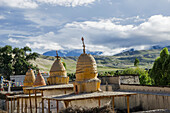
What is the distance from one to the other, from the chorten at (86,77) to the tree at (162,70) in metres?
18.2

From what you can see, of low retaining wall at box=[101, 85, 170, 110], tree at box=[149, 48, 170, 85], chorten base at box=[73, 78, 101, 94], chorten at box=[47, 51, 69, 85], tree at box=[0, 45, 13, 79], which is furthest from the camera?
tree at box=[0, 45, 13, 79]

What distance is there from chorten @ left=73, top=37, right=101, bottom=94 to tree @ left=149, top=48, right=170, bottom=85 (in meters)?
18.2

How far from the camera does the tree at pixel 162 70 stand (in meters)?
34.5

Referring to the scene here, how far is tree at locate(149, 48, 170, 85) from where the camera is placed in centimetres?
3450

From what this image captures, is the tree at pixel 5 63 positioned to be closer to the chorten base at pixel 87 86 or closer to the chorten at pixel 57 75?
the chorten at pixel 57 75

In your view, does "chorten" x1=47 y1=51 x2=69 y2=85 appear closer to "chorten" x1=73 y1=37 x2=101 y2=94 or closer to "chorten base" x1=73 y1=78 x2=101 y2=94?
"chorten" x1=73 y1=37 x2=101 y2=94

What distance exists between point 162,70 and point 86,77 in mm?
19869

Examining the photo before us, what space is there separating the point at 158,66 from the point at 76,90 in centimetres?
2152

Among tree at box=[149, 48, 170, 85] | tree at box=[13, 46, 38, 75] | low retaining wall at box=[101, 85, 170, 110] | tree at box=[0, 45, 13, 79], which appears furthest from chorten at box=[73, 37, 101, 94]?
tree at box=[0, 45, 13, 79]

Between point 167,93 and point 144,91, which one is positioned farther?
point 144,91

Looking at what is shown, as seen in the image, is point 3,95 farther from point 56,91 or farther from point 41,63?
point 41,63

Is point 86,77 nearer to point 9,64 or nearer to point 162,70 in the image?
point 162,70

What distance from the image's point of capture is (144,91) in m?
24.7

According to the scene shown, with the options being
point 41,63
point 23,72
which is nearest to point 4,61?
point 23,72
